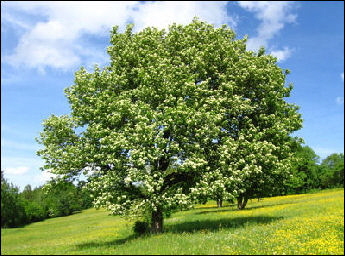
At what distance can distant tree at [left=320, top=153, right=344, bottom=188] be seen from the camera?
12000 centimetres

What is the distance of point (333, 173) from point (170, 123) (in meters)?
125

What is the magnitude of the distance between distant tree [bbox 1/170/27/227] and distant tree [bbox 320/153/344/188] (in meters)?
104

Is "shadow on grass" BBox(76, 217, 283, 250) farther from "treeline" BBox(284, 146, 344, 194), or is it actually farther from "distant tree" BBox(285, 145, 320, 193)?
"distant tree" BBox(285, 145, 320, 193)

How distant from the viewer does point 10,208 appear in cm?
8175

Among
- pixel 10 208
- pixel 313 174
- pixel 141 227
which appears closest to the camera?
pixel 141 227

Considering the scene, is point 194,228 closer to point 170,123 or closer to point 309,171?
point 170,123

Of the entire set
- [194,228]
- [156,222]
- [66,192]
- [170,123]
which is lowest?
[194,228]

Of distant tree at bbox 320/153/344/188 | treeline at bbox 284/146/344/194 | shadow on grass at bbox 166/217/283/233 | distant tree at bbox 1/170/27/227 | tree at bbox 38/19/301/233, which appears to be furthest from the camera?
distant tree at bbox 320/153/344/188

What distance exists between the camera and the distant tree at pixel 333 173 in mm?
120000

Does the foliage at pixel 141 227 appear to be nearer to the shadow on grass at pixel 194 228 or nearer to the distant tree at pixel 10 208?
the shadow on grass at pixel 194 228

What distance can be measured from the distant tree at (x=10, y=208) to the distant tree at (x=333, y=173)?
104436 millimetres

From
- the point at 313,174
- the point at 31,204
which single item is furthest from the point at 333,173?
the point at 31,204

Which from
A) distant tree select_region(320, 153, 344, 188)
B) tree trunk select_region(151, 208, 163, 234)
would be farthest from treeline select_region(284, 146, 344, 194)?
tree trunk select_region(151, 208, 163, 234)

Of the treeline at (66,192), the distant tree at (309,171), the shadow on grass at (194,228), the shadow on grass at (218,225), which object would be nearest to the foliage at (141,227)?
the shadow on grass at (194,228)
